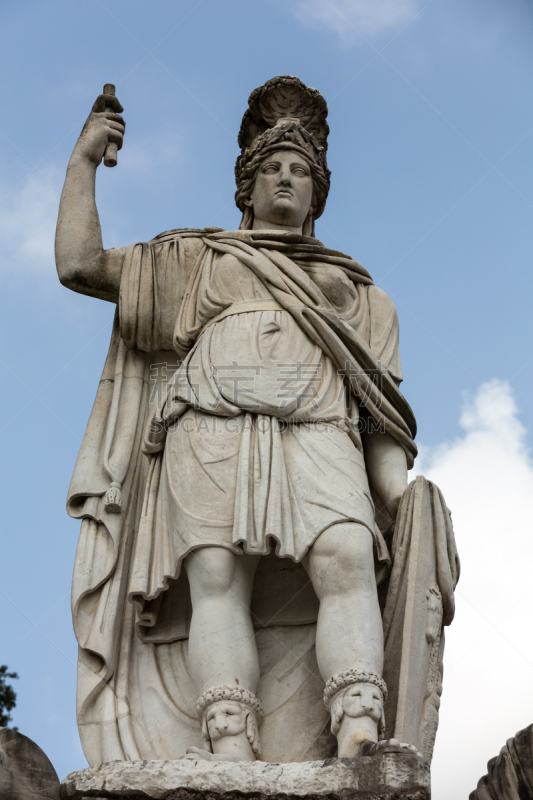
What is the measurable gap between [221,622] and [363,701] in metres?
0.97

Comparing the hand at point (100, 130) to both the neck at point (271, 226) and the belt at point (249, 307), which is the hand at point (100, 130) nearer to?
the neck at point (271, 226)

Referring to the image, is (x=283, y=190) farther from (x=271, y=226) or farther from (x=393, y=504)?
(x=393, y=504)

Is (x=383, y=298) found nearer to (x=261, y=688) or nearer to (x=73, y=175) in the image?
(x=73, y=175)

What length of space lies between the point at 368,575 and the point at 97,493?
6.68 feet

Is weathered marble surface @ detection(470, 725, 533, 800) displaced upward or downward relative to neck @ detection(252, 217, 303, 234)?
downward

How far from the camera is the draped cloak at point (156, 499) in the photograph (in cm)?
761

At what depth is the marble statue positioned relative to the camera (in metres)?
7.24

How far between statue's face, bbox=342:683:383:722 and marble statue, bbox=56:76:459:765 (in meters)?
0.01

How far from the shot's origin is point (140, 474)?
8594 mm

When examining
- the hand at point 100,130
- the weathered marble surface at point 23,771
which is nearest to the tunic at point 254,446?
the weathered marble surface at point 23,771

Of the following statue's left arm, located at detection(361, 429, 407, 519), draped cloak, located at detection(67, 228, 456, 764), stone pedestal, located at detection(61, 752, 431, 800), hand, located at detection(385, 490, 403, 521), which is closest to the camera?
stone pedestal, located at detection(61, 752, 431, 800)

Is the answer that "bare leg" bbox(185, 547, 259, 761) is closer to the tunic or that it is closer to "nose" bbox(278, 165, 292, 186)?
the tunic

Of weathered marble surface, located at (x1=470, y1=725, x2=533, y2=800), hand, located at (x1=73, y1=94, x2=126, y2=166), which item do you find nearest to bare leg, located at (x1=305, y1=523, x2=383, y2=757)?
weathered marble surface, located at (x1=470, y1=725, x2=533, y2=800)

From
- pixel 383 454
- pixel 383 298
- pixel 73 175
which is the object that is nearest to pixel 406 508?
pixel 383 454
